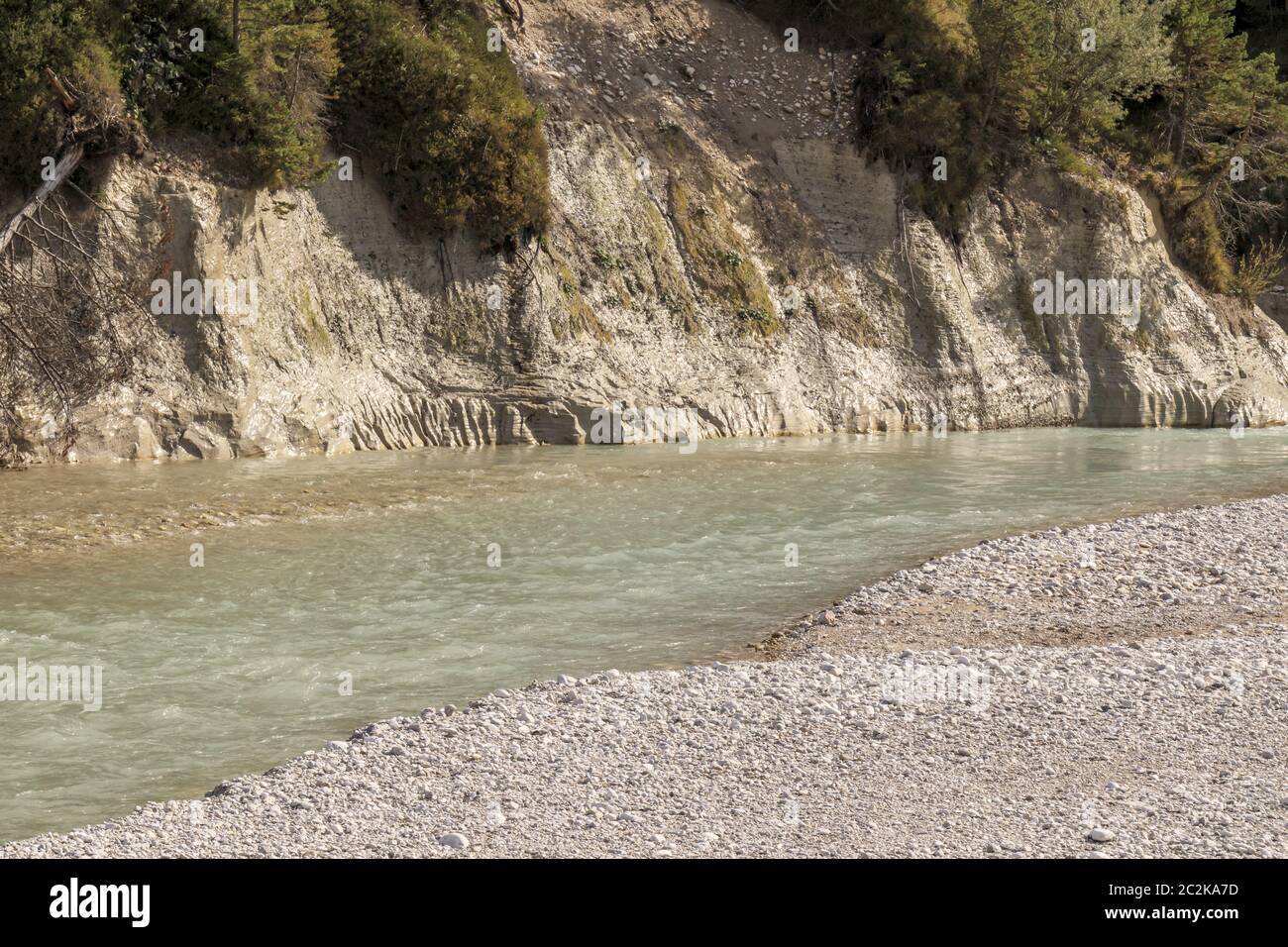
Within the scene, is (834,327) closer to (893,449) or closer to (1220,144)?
Result: (893,449)

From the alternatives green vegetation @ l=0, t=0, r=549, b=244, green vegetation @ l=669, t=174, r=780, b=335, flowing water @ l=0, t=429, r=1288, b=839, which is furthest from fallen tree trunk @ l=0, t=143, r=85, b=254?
green vegetation @ l=669, t=174, r=780, b=335

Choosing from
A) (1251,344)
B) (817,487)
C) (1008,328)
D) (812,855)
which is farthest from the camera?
(1251,344)

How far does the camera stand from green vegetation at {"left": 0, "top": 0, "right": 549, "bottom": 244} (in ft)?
66.6

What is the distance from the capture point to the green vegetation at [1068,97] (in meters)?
31.4

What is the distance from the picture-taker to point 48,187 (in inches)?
757

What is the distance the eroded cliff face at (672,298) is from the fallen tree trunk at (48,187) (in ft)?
3.16

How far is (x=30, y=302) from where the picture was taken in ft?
51.5

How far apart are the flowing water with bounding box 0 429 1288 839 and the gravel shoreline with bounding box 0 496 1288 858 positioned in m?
0.92

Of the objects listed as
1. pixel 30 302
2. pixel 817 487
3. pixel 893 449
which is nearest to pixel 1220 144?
pixel 893 449

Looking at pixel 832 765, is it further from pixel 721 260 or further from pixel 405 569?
pixel 721 260

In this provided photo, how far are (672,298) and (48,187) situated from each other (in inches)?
493

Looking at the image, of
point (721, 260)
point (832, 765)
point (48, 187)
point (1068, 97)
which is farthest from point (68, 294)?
point (1068, 97)

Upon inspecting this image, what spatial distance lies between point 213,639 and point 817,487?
1065cm

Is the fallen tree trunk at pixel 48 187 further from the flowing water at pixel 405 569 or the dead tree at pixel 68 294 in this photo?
the flowing water at pixel 405 569
